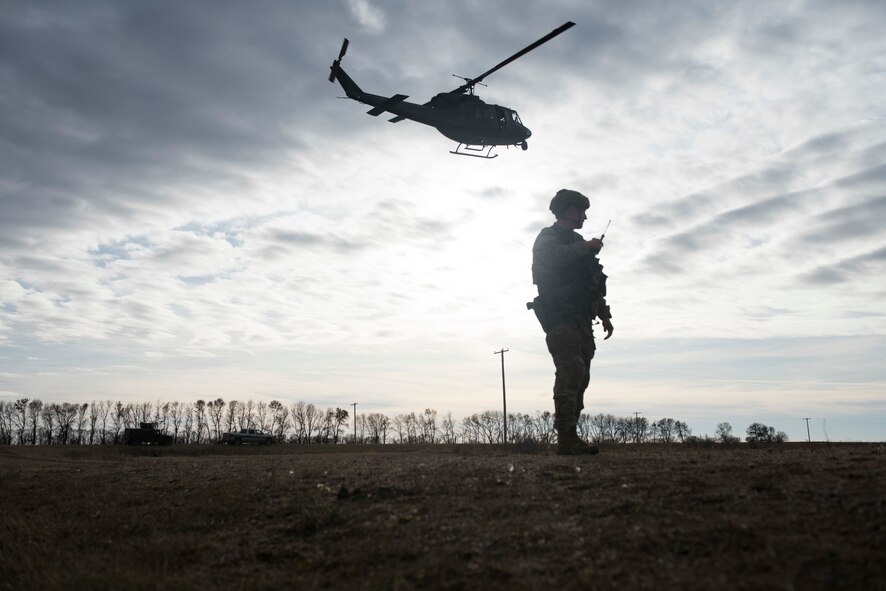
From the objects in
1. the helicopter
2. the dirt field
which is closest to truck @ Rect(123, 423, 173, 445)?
the helicopter

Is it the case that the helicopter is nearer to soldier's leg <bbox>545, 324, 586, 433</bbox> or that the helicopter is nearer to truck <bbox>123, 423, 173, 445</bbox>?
soldier's leg <bbox>545, 324, 586, 433</bbox>

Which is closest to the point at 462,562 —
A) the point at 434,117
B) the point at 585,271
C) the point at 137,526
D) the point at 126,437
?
the point at 137,526

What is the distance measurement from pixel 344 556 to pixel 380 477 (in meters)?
2.45

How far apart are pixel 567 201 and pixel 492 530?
6.05 m

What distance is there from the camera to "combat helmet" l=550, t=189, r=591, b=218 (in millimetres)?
9594

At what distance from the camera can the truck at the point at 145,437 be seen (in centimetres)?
5866

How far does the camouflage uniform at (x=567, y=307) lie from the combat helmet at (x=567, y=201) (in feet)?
0.92

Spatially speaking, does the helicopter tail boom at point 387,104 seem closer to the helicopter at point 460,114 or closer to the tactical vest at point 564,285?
the helicopter at point 460,114

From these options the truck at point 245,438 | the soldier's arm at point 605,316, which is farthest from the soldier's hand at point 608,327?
the truck at point 245,438

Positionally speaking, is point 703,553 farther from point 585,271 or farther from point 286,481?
point 585,271

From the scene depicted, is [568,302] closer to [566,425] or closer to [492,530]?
[566,425]

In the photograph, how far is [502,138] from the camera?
28500mm

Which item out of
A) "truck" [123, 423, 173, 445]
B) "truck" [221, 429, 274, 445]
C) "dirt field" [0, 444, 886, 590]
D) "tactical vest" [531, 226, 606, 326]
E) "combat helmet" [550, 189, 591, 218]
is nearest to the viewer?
"dirt field" [0, 444, 886, 590]

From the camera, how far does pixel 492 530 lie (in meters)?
4.52
